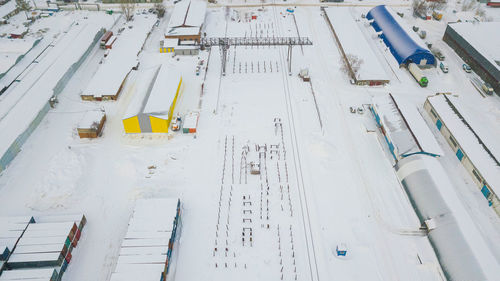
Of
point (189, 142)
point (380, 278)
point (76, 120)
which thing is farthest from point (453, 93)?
point (76, 120)

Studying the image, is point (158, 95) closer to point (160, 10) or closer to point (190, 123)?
point (190, 123)

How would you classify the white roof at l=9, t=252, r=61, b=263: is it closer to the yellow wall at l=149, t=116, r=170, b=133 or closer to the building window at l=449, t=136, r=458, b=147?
the yellow wall at l=149, t=116, r=170, b=133

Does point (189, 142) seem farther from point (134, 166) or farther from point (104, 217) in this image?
point (104, 217)

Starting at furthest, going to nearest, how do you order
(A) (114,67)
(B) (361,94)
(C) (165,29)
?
1. (C) (165,29)
2. (A) (114,67)
3. (B) (361,94)

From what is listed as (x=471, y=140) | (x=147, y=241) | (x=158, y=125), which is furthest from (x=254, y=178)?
(x=471, y=140)

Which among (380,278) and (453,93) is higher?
(453,93)

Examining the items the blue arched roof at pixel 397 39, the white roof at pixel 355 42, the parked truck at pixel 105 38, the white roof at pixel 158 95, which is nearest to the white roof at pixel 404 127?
the white roof at pixel 355 42

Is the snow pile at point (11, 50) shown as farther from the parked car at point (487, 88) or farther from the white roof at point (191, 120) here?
the parked car at point (487, 88)
